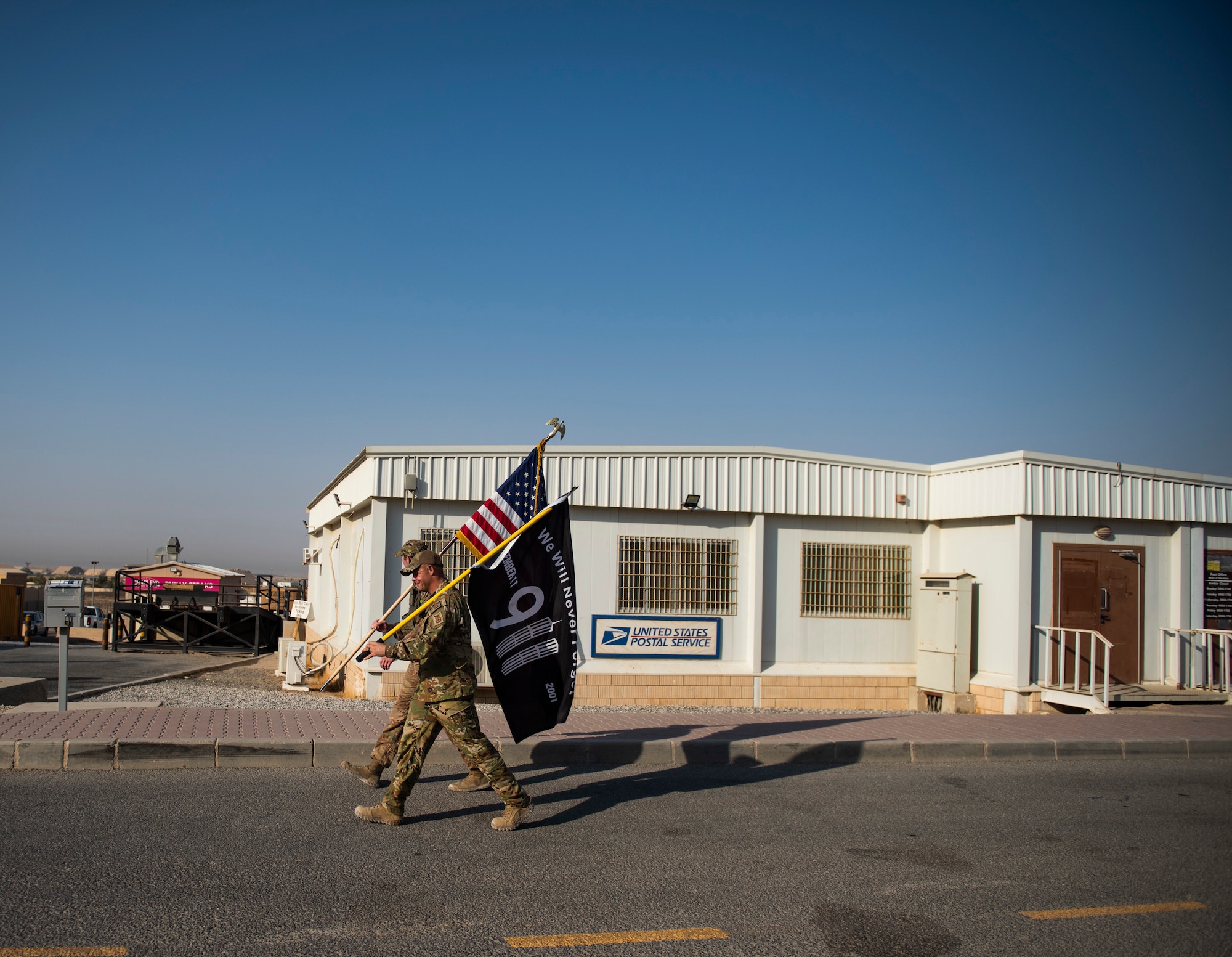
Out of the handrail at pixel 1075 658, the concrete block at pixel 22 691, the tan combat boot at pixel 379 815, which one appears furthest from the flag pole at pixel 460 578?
the handrail at pixel 1075 658

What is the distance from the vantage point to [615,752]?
8.73 m

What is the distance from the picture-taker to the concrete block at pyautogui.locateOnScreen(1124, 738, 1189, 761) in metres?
9.80

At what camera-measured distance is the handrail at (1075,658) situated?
40.6 ft

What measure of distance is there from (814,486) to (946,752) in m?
5.10

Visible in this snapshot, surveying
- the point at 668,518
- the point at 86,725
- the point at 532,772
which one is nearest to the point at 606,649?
the point at 668,518

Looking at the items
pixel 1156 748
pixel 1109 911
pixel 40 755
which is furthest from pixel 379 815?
pixel 1156 748

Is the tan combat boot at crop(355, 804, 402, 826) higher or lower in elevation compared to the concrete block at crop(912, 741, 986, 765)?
higher

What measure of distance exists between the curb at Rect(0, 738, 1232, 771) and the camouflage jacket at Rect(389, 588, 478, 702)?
2.23 meters

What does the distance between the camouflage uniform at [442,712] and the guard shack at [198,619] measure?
60.7 ft

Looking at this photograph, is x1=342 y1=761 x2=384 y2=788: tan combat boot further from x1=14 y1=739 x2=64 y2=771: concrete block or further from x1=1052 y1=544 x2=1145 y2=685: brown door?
x1=1052 y1=544 x2=1145 y2=685: brown door

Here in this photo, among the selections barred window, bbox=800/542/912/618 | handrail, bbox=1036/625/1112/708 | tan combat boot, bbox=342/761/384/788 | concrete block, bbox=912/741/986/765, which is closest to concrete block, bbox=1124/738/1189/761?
concrete block, bbox=912/741/986/765

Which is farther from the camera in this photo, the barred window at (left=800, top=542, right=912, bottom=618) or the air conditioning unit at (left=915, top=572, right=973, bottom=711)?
the barred window at (left=800, top=542, right=912, bottom=618)

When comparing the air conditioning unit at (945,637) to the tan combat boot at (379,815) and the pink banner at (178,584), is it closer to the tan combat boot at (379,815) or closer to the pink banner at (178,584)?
the tan combat boot at (379,815)

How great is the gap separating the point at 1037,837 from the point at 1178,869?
88cm
